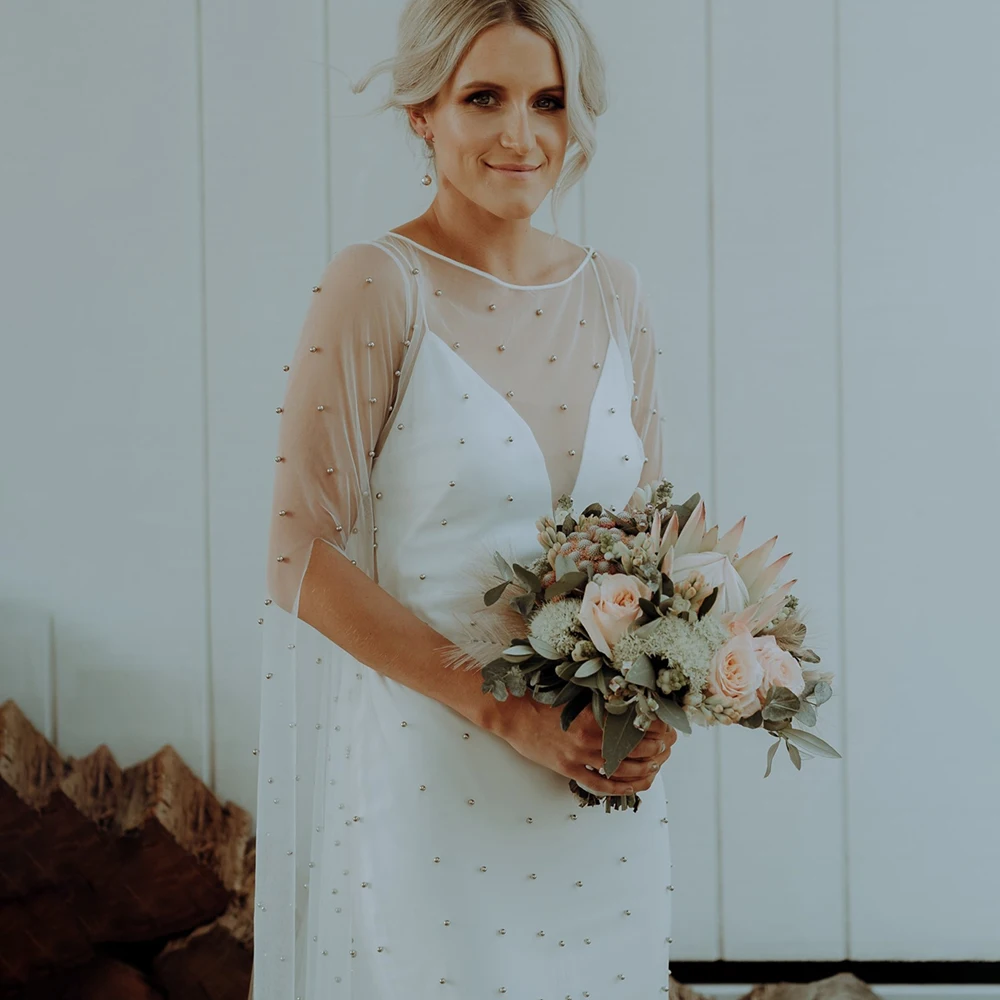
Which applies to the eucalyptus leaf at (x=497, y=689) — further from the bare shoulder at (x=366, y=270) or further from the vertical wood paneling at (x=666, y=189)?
the vertical wood paneling at (x=666, y=189)

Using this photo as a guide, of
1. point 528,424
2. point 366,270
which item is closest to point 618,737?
point 528,424

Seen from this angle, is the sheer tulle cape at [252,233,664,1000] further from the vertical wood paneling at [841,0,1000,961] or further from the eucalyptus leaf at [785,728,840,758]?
the vertical wood paneling at [841,0,1000,961]

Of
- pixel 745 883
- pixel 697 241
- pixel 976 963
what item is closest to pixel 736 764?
pixel 745 883

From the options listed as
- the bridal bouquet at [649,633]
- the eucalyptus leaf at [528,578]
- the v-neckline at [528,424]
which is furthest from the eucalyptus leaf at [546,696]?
the v-neckline at [528,424]

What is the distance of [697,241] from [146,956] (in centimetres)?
195

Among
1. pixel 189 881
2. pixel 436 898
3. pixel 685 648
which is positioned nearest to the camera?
pixel 685 648

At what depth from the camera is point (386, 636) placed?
1.21m

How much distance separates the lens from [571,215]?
7.47ft

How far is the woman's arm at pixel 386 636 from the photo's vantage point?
1.18 metres

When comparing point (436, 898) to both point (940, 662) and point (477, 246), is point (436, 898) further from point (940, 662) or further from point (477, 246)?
point (940, 662)

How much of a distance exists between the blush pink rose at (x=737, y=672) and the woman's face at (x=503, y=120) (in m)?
0.62

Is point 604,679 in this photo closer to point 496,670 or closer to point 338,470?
point 496,670

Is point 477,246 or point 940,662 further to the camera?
point 940,662

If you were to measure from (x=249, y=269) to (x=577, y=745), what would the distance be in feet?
4.97
